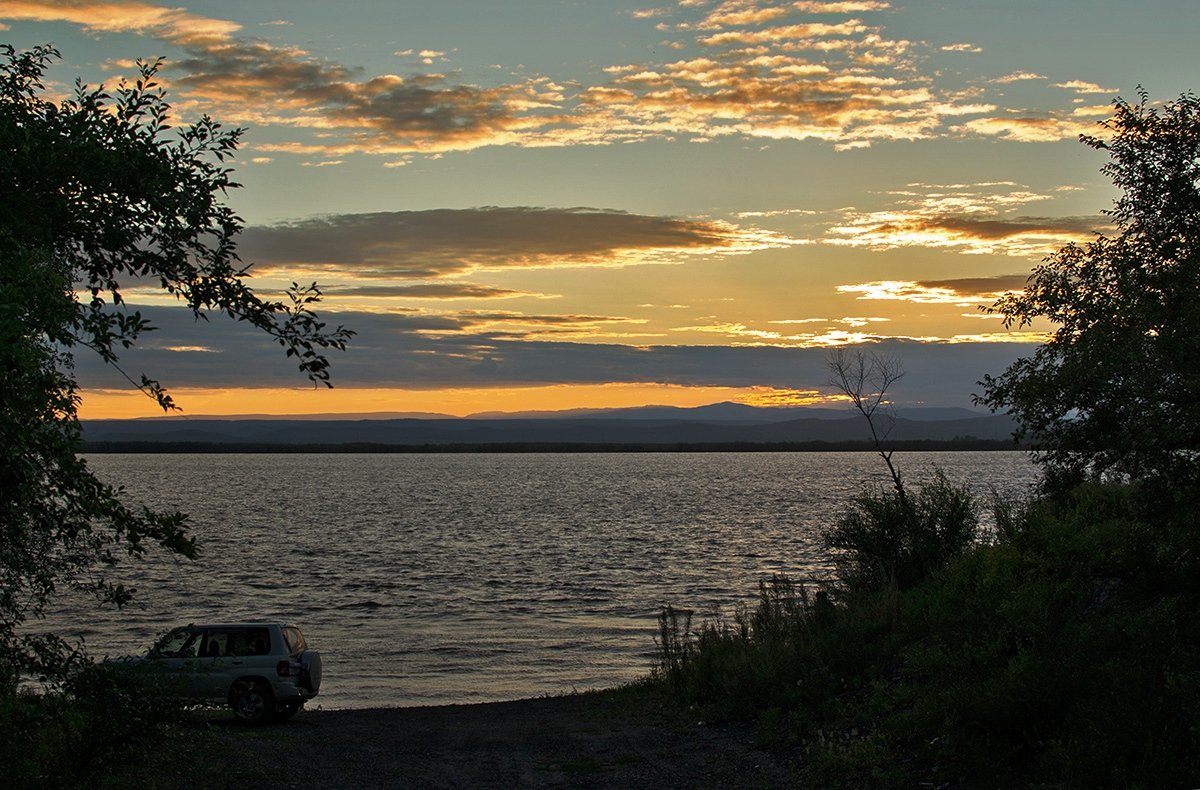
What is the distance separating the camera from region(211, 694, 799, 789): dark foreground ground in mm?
13430

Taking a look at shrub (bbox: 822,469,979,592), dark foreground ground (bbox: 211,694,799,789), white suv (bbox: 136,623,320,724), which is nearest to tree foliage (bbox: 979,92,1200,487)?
dark foreground ground (bbox: 211,694,799,789)

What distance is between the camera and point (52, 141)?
783 cm

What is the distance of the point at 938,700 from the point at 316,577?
127 feet

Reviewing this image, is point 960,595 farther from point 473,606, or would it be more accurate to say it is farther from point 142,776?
point 473,606

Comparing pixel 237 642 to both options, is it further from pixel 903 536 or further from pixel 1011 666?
pixel 1011 666

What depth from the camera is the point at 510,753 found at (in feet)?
52.0

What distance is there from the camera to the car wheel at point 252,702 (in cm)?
1923

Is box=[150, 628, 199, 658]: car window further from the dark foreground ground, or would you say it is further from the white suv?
the dark foreground ground

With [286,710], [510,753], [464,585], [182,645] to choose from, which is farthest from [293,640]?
[464,585]

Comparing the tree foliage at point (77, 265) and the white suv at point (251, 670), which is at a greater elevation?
the tree foliage at point (77, 265)

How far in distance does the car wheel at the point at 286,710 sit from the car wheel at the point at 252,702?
0.40ft

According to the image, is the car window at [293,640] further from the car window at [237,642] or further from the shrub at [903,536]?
the shrub at [903,536]

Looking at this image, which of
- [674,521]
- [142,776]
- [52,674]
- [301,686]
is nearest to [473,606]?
[301,686]

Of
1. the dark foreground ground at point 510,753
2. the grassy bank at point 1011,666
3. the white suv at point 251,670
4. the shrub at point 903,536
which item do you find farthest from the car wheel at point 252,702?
the shrub at point 903,536
